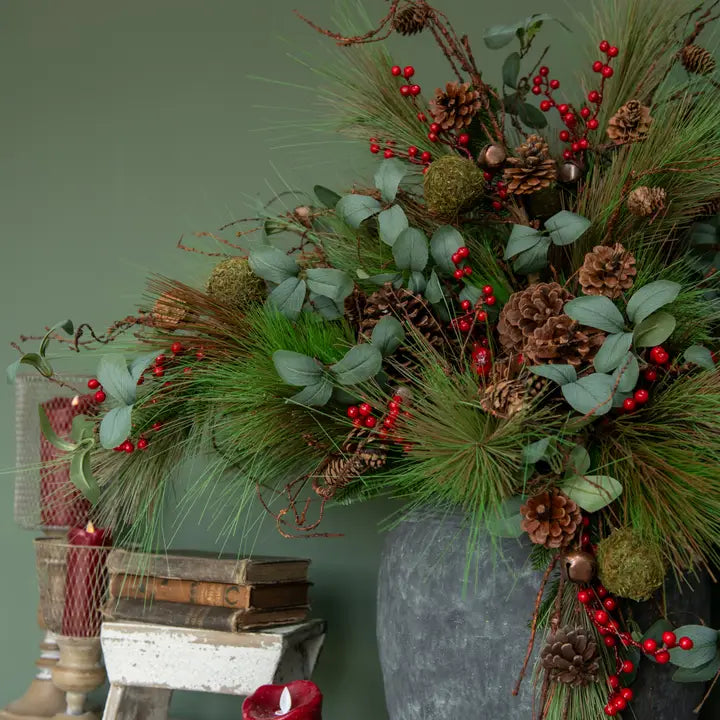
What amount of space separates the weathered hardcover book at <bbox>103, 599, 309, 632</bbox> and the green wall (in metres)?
0.16

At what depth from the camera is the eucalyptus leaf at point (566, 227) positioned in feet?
2.49

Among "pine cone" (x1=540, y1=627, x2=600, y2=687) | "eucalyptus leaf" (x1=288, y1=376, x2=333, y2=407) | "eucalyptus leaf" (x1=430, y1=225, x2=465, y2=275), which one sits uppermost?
"eucalyptus leaf" (x1=430, y1=225, x2=465, y2=275)

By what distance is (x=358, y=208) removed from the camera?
0.83 meters

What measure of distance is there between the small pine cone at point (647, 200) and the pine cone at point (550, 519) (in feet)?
0.79

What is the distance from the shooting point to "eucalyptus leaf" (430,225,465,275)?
0.80 metres

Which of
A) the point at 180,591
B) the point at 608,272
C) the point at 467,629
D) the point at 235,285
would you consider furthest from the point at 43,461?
the point at 608,272

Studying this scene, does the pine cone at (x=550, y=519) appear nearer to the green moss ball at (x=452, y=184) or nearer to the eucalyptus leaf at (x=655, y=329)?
the eucalyptus leaf at (x=655, y=329)

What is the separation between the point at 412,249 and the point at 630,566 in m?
0.31

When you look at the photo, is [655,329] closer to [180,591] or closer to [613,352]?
[613,352]

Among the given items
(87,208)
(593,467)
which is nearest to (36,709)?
(87,208)

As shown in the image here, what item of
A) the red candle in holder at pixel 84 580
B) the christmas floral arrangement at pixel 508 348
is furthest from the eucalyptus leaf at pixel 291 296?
the red candle in holder at pixel 84 580

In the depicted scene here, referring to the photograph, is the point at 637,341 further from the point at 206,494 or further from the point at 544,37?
the point at 206,494

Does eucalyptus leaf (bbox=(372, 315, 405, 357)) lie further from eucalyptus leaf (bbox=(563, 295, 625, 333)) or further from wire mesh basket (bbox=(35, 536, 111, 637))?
wire mesh basket (bbox=(35, 536, 111, 637))

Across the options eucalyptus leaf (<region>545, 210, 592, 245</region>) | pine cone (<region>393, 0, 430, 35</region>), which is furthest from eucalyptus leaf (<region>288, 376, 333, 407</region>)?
pine cone (<region>393, 0, 430, 35</region>)
